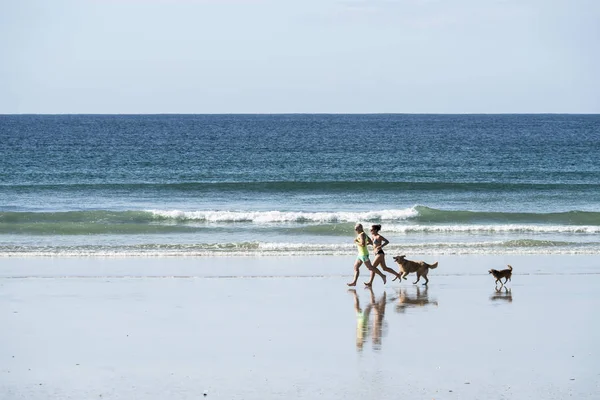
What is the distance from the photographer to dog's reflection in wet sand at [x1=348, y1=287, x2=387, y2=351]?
500 inches

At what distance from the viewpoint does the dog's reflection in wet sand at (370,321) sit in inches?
500

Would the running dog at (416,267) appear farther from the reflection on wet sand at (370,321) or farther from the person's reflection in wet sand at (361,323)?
the person's reflection in wet sand at (361,323)

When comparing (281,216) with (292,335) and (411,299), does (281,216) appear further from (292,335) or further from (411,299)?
(292,335)

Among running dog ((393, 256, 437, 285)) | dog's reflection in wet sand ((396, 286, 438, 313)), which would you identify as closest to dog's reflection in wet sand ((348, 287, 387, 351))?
dog's reflection in wet sand ((396, 286, 438, 313))

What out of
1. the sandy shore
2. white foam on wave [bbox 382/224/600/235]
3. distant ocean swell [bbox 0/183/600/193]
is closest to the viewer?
the sandy shore

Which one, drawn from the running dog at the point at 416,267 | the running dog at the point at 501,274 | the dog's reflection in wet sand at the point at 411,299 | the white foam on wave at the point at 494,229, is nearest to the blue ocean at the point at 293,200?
the white foam on wave at the point at 494,229

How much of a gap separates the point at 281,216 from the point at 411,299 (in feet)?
49.6

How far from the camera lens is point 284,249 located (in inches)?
918

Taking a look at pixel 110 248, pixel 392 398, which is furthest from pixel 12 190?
pixel 392 398

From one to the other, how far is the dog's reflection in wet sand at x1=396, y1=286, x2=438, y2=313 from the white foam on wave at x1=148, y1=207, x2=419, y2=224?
13.3 m

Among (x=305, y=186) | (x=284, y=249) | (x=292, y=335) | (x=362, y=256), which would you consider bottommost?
(x=292, y=335)

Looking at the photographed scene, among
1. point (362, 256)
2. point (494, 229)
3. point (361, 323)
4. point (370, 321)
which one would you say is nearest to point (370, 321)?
point (370, 321)

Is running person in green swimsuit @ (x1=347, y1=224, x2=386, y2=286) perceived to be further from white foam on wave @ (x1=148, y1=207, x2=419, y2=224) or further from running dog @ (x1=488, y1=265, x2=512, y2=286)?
white foam on wave @ (x1=148, y1=207, x2=419, y2=224)

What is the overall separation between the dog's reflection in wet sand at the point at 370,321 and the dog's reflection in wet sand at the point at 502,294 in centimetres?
196
